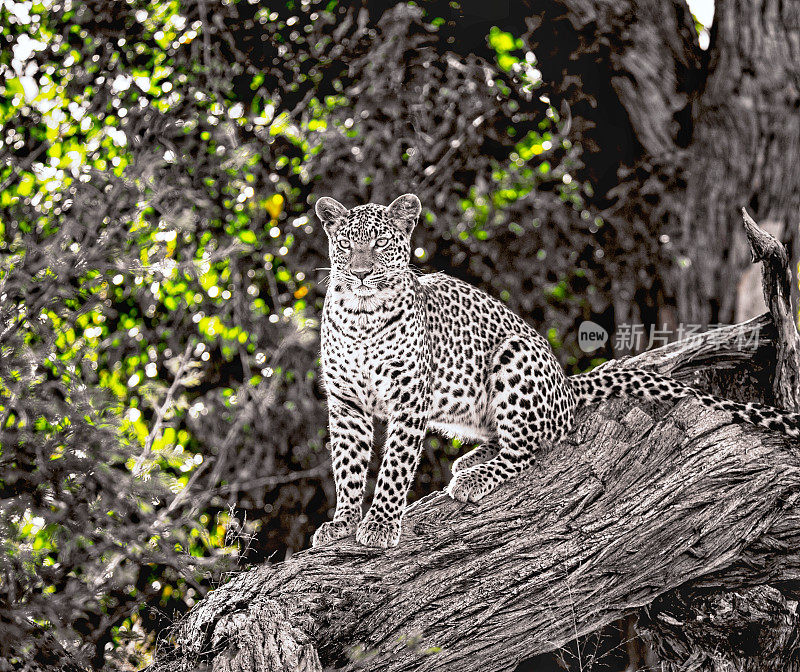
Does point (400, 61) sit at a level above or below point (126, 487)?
above

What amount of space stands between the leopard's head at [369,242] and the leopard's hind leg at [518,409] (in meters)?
0.70

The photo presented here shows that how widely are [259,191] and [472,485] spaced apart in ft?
9.00

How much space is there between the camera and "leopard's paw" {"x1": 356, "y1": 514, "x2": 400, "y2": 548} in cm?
381

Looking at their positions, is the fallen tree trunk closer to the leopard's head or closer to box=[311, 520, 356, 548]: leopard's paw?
box=[311, 520, 356, 548]: leopard's paw

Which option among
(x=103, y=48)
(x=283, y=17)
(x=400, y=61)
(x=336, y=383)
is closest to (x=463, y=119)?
(x=400, y=61)

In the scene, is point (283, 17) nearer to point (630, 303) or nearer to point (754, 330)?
point (630, 303)

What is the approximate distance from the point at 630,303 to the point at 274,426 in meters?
2.54

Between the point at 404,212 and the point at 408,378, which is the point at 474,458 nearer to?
the point at 408,378

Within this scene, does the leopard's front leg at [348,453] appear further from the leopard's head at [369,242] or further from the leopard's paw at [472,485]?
the leopard's head at [369,242]

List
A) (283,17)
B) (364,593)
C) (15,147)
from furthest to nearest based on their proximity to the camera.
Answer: (283,17)
(15,147)
(364,593)

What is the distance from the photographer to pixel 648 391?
4.58m

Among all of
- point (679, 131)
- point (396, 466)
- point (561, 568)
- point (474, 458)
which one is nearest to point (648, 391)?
point (474, 458)

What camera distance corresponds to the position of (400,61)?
20.0 feet

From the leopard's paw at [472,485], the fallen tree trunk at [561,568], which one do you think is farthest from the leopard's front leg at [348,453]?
the leopard's paw at [472,485]
